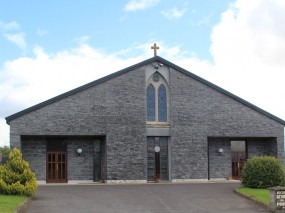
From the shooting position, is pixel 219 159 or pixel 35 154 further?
pixel 219 159

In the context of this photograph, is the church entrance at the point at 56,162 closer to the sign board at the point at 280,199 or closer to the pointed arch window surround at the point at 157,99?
the pointed arch window surround at the point at 157,99

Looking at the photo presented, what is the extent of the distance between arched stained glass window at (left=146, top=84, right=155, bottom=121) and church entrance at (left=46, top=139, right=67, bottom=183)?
5.82 meters

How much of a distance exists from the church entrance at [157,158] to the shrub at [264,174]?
7.68m

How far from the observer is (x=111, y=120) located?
31.3 metres

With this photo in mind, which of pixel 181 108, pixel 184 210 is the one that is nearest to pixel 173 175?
pixel 181 108

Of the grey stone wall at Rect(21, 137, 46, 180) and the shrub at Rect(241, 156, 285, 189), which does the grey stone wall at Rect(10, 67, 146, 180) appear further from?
the shrub at Rect(241, 156, 285, 189)

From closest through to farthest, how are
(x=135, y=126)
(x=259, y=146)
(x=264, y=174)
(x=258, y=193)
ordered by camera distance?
1. (x=258, y=193)
2. (x=264, y=174)
3. (x=135, y=126)
4. (x=259, y=146)

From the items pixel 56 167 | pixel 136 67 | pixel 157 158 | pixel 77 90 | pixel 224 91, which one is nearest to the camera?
pixel 77 90

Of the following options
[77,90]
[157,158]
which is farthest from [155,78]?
[77,90]

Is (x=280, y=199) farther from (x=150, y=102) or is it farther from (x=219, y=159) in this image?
(x=219, y=159)

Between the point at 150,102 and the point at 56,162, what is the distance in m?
6.95

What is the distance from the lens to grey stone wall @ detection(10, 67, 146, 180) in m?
30.2

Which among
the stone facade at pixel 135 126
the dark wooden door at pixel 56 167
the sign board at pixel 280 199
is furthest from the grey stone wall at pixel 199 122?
the sign board at pixel 280 199

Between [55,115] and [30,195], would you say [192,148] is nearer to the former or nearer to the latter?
[55,115]
